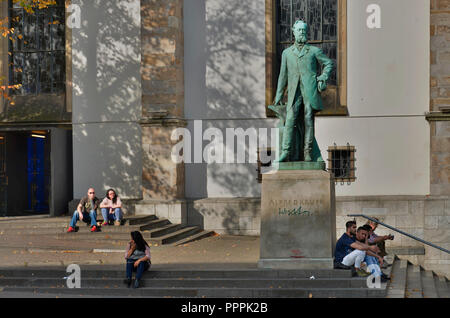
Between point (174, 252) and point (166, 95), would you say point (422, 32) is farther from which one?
point (174, 252)

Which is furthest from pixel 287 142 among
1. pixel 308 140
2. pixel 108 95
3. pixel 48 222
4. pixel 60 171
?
pixel 60 171

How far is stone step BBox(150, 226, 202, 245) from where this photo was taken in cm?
1719

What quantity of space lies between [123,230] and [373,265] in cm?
731

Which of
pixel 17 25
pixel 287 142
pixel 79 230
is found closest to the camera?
pixel 287 142

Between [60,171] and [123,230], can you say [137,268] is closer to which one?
[123,230]

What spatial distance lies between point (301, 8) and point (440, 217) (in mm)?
7166

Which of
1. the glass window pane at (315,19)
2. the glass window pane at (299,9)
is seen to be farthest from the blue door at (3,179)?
the glass window pane at (315,19)

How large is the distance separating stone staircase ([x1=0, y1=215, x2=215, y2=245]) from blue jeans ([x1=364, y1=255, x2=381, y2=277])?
6.20m

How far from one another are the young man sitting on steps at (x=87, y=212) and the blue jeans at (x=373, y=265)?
7.69 m

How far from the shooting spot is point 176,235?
1825 cm

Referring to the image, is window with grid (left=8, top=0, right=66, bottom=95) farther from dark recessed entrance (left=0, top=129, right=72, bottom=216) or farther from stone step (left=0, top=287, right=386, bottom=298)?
stone step (left=0, top=287, right=386, bottom=298)

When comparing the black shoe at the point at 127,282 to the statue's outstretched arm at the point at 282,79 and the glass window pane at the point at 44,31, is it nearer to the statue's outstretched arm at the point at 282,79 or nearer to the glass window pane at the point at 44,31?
the statue's outstretched arm at the point at 282,79

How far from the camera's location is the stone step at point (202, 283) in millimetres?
11859

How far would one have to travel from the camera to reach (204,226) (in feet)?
66.9
